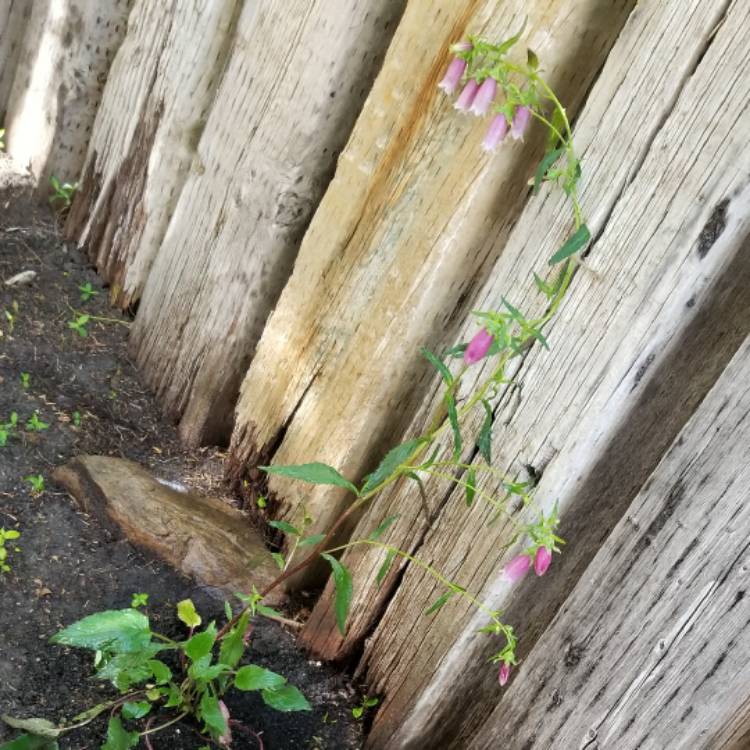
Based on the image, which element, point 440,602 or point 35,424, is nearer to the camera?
point 440,602

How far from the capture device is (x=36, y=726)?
70.2 inches

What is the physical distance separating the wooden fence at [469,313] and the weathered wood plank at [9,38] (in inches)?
22.7

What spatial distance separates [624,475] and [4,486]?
57.8 inches

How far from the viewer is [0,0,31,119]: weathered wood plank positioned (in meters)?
3.18

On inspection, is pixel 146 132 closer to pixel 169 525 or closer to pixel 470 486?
pixel 169 525

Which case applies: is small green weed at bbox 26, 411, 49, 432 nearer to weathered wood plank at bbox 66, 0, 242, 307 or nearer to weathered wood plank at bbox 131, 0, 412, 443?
weathered wood plank at bbox 131, 0, 412, 443

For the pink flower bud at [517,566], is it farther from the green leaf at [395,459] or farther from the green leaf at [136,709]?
the green leaf at [136,709]

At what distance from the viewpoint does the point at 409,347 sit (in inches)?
83.5

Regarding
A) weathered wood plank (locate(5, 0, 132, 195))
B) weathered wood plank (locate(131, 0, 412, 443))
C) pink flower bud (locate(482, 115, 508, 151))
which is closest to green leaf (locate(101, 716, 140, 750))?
weathered wood plank (locate(131, 0, 412, 443))

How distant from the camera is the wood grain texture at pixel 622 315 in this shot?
1639 millimetres

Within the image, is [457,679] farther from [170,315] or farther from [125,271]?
[125,271]

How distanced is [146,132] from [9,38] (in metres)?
0.86

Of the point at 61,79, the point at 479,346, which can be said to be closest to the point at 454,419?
the point at 479,346

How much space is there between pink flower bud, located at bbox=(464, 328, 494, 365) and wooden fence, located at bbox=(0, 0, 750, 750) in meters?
0.23
